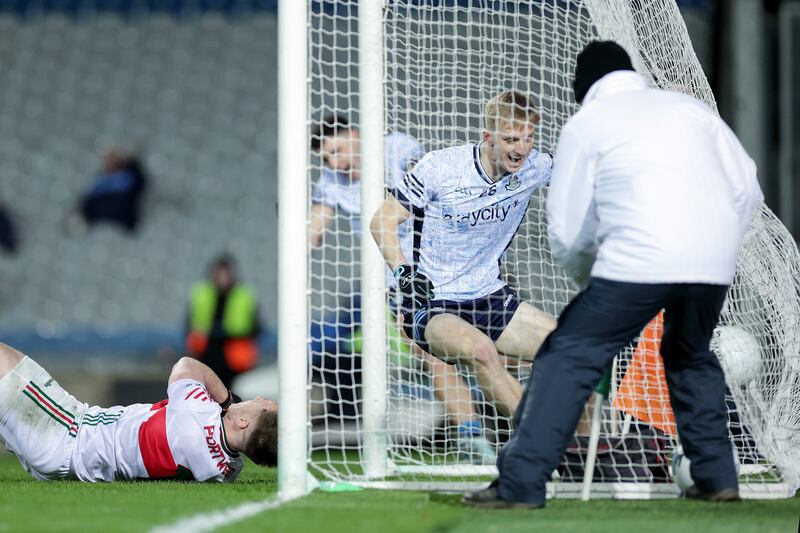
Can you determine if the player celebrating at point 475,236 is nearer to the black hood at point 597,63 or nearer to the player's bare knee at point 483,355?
the player's bare knee at point 483,355

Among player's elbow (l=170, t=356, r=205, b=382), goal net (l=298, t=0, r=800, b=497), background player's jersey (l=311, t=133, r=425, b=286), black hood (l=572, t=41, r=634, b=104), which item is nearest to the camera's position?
black hood (l=572, t=41, r=634, b=104)

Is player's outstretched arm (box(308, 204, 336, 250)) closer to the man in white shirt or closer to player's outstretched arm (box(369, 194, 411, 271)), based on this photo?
player's outstretched arm (box(369, 194, 411, 271))

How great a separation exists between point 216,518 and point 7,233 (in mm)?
10366

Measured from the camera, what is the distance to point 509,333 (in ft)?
19.8

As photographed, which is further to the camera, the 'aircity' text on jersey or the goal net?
the 'aircity' text on jersey

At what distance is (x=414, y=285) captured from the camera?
6.11 m

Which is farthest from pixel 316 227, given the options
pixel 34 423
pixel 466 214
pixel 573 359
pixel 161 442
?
pixel 573 359

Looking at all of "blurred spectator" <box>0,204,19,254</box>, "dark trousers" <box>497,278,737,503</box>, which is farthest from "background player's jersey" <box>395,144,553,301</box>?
"blurred spectator" <box>0,204,19,254</box>

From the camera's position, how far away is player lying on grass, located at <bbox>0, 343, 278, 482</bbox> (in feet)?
18.8

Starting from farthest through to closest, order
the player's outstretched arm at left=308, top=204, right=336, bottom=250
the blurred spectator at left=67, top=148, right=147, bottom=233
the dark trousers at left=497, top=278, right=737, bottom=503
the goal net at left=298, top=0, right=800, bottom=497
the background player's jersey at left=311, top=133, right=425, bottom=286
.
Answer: the blurred spectator at left=67, top=148, right=147, bottom=233 < the background player's jersey at left=311, top=133, right=425, bottom=286 < the goal net at left=298, top=0, right=800, bottom=497 < the player's outstretched arm at left=308, top=204, right=336, bottom=250 < the dark trousers at left=497, top=278, right=737, bottom=503

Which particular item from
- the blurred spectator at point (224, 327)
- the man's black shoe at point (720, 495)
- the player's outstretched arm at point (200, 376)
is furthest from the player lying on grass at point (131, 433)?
the blurred spectator at point (224, 327)

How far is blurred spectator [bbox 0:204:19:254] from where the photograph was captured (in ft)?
45.8

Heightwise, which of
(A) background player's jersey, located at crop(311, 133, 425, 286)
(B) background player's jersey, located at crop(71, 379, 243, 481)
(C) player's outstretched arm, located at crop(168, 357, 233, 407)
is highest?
(A) background player's jersey, located at crop(311, 133, 425, 286)

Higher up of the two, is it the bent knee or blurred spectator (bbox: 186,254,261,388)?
blurred spectator (bbox: 186,254,261,388)
